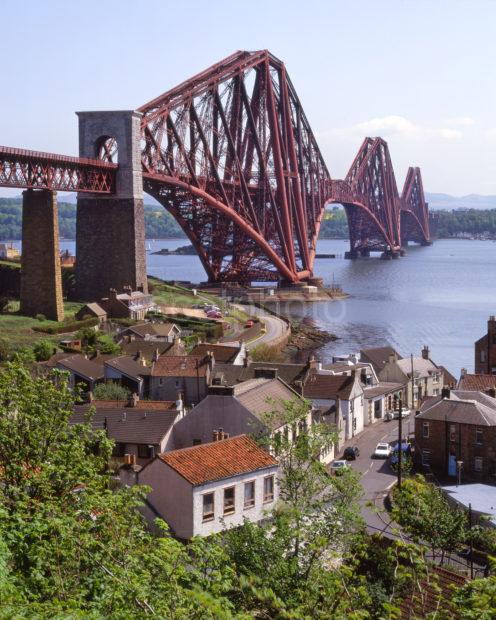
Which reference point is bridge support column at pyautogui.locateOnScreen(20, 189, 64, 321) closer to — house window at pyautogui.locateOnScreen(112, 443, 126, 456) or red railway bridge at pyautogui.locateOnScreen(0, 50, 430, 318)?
red railway bridge at pyautogui.locateOnScreen(0, 50, 430, 318)

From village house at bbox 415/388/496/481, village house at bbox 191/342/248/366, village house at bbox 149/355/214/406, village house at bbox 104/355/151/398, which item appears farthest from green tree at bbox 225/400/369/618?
village house at bbox 191/342/248/366

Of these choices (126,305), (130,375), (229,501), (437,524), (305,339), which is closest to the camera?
(229,501)

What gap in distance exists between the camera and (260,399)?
32.9m

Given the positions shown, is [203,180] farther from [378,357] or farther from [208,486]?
[208,486]

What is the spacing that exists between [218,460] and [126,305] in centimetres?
4422

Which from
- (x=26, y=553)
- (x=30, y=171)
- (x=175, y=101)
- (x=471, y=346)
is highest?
(x=175, y=101)

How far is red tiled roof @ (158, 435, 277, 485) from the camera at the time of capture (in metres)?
23.5

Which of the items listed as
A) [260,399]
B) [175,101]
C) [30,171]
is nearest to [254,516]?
[260,399]

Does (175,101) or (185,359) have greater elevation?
(175,101)

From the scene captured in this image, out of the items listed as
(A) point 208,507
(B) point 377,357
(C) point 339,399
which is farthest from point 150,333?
(A) point 208,507

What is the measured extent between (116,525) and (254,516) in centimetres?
1076

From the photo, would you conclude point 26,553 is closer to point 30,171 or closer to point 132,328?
point 132,328

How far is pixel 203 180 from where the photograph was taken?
102875mm

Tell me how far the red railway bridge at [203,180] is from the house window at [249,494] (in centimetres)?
3909
